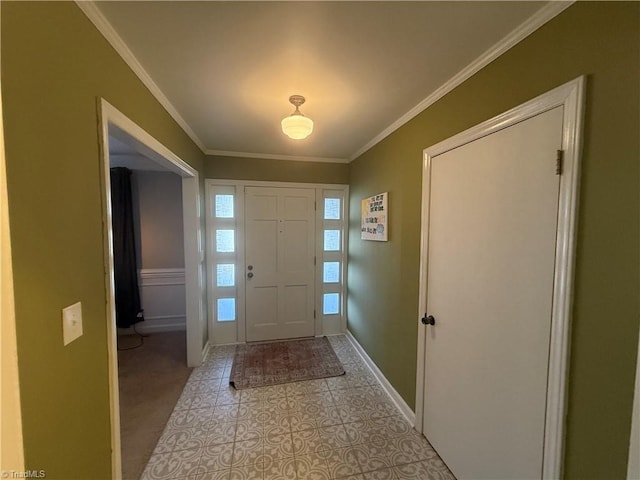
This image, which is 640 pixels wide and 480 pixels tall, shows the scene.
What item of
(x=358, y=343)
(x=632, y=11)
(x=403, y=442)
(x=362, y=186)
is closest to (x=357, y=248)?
(x=362, y=186)

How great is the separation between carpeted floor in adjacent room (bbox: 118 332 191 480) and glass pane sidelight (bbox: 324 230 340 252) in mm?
2075

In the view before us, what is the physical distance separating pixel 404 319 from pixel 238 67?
6.78ft

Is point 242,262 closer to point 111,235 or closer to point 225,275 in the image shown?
point 225,275

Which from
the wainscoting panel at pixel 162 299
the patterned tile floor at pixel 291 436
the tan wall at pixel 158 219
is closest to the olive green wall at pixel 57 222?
the patterned tile floor at pixel 291 436

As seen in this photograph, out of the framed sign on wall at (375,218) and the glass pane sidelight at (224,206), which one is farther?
the glass pane sidelight at (224,206)

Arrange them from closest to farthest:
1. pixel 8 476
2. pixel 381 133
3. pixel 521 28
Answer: pixel 8 476 → pixel 521 28 → pixel 381 133

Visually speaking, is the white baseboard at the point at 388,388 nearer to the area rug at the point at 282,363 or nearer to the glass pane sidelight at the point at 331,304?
the area rug at the point at 282,363

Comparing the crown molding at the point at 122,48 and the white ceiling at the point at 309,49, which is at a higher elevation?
the white ceiling at the point at 309,49

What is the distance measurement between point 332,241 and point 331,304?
2.85 ft

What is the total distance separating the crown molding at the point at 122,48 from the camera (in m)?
1.01

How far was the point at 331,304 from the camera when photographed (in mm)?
3510

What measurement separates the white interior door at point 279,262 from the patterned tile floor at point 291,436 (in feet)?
3.17

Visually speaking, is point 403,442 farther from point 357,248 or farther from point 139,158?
point 139,158

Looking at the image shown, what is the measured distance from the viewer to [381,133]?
240 centimetres
